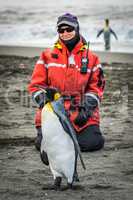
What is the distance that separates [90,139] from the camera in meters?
8.17

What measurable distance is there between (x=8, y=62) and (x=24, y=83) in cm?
458

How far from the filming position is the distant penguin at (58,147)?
6.35 meters

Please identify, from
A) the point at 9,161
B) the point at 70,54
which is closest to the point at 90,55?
the point at 70,54

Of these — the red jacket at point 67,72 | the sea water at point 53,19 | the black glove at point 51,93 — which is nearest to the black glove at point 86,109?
the red jacket at point 67,72

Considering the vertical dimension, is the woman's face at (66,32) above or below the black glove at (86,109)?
above

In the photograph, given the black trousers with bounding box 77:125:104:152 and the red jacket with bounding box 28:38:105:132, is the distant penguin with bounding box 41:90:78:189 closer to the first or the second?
the red jacket with bounding box 28:38:105:132

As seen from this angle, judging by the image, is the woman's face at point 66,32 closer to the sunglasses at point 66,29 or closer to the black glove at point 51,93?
the sunglasses at point 66,29

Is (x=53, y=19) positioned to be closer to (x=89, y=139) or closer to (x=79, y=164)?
(x=89, y=139)

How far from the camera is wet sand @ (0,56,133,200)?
6242 millimetres

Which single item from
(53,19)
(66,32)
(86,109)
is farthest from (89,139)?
(53,19)

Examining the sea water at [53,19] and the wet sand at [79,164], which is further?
the sea water at [53,19]

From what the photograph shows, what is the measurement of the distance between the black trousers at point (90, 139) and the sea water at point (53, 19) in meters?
25.4

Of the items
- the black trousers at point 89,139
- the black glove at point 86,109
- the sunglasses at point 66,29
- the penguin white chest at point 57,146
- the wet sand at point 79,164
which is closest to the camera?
the wet sand at point 79,164

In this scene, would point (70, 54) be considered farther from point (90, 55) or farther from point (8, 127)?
point (8, 127)
